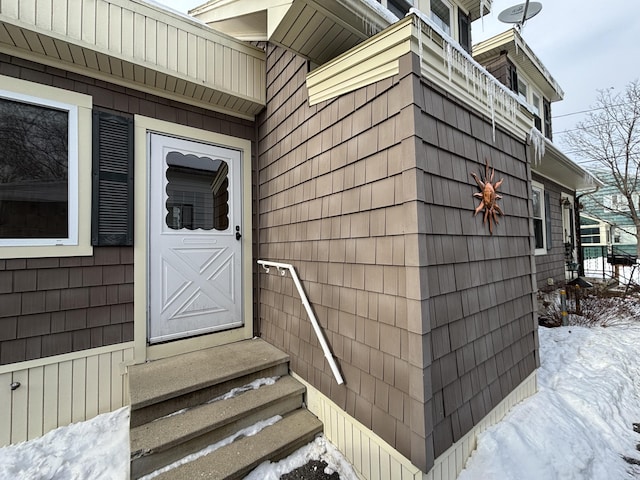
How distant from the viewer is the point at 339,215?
205 cm

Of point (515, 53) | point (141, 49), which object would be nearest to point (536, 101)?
point (515, 53)

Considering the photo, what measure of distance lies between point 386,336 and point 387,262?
1.45 ft

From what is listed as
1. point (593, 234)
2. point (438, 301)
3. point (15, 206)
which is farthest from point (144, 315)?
point (593, 234)

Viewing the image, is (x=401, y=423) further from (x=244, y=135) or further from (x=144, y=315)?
(x=244, y=135)

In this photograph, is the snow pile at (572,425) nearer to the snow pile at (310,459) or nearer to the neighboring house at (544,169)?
the snow pile at (310,459)

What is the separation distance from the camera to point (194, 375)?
2.26 meters

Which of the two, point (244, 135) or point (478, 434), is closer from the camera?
point (478, 434)

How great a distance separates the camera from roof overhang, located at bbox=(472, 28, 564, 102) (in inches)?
200

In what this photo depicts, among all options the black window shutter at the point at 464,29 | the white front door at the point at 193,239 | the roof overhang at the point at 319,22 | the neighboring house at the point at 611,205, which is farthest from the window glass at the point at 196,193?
the neighboring house at the point at 611,205

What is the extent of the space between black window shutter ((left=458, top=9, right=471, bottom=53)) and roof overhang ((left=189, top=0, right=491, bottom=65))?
11.0 feet

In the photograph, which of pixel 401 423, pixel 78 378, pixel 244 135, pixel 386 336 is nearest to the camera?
pixel 401 423

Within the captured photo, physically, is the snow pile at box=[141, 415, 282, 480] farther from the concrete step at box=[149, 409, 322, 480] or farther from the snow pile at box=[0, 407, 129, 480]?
the snow pile at box=[0, 407, 129, 480]

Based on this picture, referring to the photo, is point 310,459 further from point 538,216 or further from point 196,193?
point 538,216

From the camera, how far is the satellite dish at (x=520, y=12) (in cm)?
440
